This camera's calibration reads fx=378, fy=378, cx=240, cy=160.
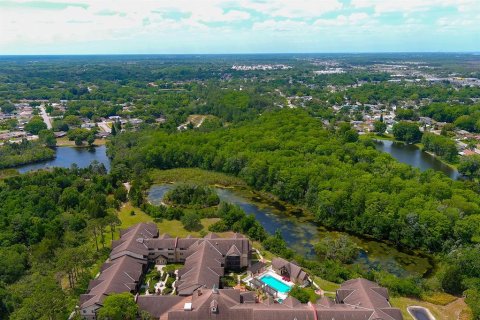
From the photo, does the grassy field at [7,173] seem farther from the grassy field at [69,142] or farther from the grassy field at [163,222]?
the grassy field at [163,222]

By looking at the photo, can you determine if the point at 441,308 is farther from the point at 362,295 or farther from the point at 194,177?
the point at 194,177

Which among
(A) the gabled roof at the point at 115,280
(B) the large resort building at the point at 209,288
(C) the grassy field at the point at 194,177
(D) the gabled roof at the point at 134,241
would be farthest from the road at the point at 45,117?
(A) the gabled roof at the point at 115,280

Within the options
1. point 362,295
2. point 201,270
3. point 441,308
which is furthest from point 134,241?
point 441,308

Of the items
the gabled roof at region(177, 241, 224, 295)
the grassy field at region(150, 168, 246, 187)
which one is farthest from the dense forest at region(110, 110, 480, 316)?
the gabled roof at region(177, 241, 224, 295)

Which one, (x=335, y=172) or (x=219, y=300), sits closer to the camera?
(x=219, y=300)

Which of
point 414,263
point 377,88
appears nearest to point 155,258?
point 414,263

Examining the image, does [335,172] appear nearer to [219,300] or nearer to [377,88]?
[219,300]
